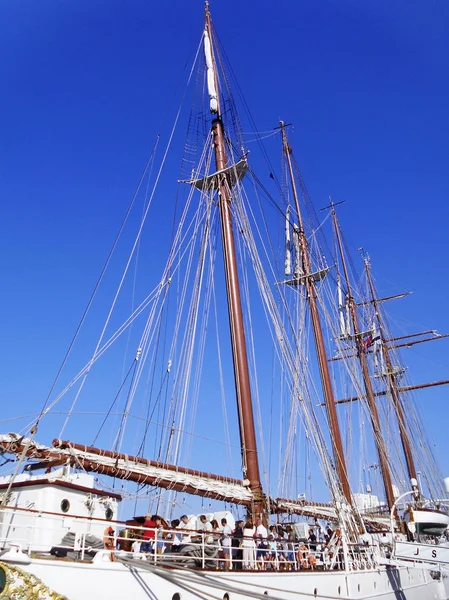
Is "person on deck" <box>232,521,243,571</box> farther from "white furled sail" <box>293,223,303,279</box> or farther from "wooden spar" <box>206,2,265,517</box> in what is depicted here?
"white furled sail" <box>293,223,303,279</box>

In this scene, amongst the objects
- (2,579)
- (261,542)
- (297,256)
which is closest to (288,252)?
(297,256)

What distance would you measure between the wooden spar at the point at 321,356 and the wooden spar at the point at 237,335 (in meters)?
12.9

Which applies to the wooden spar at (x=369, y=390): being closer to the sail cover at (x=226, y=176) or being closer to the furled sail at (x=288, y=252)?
the furled sail at (x=288, y=252)

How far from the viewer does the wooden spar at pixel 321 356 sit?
32219 mm

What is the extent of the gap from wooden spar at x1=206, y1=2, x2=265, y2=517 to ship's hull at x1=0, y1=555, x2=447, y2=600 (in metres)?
3.43

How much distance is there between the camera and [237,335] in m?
21.9

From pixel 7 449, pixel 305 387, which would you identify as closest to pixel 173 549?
pixel 7 449

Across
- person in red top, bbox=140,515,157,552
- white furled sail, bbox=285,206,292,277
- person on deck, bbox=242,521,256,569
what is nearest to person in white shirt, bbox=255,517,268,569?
person on deck, bbox=242,521,256,569

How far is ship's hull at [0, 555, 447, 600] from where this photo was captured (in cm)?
1002

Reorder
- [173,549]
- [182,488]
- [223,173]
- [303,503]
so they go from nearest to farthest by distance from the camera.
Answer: [173,549], [182,488], [223,173], [303,503]

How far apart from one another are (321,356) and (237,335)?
59.0 feet

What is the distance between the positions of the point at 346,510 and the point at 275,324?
9299 millimetres

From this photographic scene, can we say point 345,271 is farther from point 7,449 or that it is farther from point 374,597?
point 7,449

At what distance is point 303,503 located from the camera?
94.0 feet
